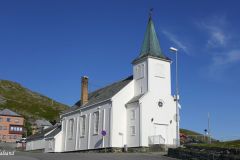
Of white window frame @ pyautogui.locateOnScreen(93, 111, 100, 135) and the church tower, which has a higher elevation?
the church tower

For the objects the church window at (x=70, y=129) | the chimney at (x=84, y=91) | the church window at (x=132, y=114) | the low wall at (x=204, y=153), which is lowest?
the low wall at (x=204, y=153)

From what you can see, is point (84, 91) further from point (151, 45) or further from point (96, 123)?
point (151, 45)

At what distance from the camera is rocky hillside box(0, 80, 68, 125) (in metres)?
157

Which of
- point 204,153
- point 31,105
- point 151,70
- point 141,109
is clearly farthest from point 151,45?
point 31,105

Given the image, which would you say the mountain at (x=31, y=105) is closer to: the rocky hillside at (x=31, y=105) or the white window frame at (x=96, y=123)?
the rocky hillside at (x=31, y=105)

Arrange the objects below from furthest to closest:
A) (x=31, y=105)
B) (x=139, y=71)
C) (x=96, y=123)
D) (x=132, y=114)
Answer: (x=31, y=105) < (x=96, y=123) < (x=139, y=71) < (x=132, y=114)

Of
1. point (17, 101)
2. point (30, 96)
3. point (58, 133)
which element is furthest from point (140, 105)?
point (30, 96)

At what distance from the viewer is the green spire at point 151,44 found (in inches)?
1834

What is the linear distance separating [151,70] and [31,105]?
13502 cm

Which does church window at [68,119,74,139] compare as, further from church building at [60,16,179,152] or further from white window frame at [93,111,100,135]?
white window frame at [93,111,100,135]

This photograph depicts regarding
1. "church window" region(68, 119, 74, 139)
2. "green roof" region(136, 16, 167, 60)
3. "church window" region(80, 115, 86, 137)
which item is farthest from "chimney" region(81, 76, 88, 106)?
"green roof" region(136, 16, 167, 60)

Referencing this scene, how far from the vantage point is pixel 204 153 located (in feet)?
91.7

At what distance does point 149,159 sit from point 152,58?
18824mm

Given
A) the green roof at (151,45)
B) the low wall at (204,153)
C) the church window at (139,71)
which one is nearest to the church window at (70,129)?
the church window at (139,71)
